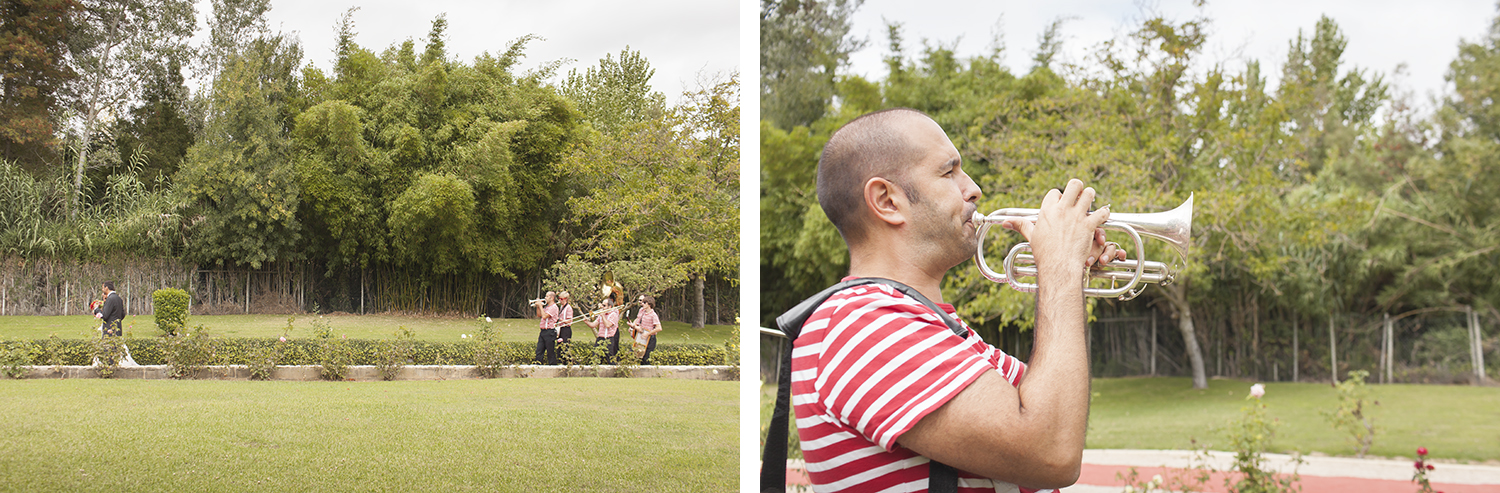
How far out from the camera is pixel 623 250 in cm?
377

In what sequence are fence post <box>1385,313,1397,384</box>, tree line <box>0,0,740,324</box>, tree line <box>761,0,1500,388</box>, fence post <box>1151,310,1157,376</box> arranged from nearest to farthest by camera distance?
tree line <box>0,0,740,324</box>
tree line <box>761,0,1500,388</box>
fence post <box>1385,313,1397,384</box>
fence post <box>1151,310,1157,376</box>

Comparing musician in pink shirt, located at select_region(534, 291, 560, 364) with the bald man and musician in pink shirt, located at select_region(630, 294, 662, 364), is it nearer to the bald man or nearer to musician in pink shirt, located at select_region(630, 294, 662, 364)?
musician in pink shirt, located at select_region(630, 294, 662, 364)

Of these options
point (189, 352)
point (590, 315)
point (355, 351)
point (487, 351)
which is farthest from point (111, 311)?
point (590, 315)

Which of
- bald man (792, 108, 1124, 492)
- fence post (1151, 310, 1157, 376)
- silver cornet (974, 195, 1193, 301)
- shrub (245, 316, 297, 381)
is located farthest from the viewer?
fence post (1151, 310, 1157, 376)

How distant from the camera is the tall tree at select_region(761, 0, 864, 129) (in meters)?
4.72

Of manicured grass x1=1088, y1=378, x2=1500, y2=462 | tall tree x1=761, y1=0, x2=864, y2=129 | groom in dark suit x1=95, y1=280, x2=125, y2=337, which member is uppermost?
tall tree x1=761, y1=0, x2=864, y2=129

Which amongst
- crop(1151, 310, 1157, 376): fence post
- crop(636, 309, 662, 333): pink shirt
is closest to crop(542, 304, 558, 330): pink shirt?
crop(636, 309, 662, 333): pink shirt

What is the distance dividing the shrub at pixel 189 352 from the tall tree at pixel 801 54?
123 inches

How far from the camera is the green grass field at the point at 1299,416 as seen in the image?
5383 mm

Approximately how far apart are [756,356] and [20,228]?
269cm

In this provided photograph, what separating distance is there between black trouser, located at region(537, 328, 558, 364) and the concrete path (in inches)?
49.0

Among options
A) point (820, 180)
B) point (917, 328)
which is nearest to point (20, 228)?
point (820, 180)

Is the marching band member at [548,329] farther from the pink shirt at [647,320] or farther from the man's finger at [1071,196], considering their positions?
the man's finger at [1071,196]

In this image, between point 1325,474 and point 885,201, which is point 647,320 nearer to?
point 885,201
